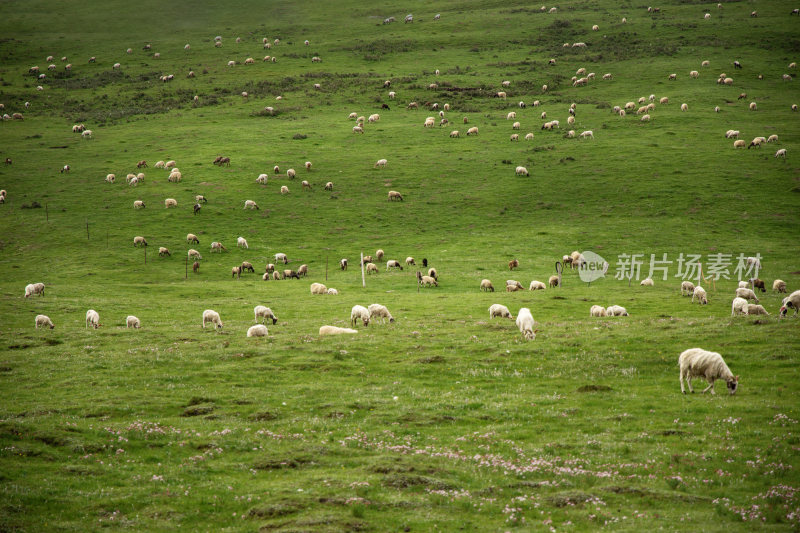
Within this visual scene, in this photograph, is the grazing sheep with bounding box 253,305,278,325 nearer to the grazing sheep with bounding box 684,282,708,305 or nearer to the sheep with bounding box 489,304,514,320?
the sheep with bounding box 489,304,514,320

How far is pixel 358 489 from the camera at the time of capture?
562 inches

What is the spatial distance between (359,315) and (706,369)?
19.0 metres

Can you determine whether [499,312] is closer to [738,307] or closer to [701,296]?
[738,307]

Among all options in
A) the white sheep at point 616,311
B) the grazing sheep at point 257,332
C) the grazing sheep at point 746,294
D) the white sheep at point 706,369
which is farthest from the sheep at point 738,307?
the grazing sheep at point 257,332

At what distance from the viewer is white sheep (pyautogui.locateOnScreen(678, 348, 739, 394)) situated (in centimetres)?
1950

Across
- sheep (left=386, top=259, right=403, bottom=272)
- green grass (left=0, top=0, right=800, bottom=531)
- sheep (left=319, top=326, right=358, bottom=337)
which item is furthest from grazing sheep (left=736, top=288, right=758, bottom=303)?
sheep (left=386, top=259, right=403, bottom=272)

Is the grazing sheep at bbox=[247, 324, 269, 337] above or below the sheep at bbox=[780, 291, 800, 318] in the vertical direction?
Answer: below

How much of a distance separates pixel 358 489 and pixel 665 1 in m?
166

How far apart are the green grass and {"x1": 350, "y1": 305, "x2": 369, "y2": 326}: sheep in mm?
1853

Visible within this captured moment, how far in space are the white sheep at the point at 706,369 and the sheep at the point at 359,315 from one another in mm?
17333

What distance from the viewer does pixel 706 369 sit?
19.9 m

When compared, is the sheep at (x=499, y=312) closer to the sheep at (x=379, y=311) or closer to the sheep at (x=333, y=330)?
the sheep at (x=379, y=311)

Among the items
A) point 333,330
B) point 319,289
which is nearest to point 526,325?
point 333,330

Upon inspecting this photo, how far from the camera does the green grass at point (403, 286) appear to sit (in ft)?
47.5
